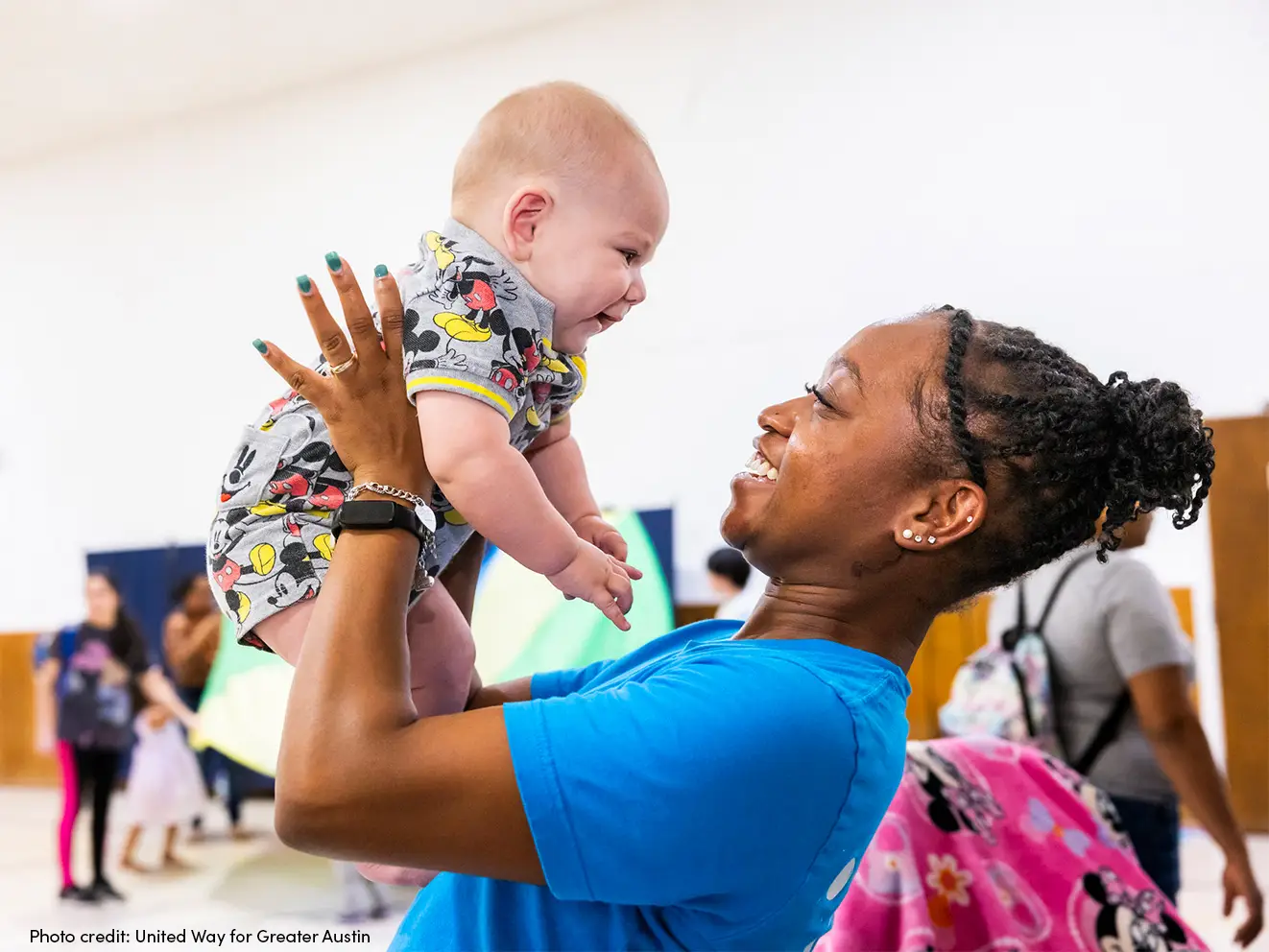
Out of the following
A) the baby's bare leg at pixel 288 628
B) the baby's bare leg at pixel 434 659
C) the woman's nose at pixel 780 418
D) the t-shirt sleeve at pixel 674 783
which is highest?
the woman's nose at pixel 780 418

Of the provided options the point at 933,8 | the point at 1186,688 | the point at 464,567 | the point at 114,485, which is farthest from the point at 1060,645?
the point at 114,485

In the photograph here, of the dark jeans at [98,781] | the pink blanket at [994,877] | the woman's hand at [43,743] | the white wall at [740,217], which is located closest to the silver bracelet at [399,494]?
the pink blanket at [994,877]

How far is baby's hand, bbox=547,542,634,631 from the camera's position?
119 cm

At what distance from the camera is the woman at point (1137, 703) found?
2549 millimetres

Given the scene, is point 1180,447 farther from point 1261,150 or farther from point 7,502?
point 7,502

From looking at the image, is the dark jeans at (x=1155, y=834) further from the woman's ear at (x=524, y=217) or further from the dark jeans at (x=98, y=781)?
the dark jeans at (x=98, y=781)

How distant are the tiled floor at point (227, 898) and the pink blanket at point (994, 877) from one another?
2580 millimetres

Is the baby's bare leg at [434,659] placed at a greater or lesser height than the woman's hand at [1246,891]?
greater

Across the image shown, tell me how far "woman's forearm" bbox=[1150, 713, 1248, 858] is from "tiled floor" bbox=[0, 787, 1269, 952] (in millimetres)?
1894

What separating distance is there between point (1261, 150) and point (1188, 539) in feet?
6.21

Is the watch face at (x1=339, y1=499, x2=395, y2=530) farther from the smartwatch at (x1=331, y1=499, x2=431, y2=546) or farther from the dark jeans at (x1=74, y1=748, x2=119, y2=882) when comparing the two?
the dark jeans at (x1=74, y1=748, x2=119, y2=882)

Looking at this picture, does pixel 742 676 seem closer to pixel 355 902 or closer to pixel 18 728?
pixel 355 902

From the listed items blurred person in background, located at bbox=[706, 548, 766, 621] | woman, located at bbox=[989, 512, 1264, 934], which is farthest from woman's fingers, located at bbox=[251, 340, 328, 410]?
blurred person in background, located at bbox=[706, 548, 766, 621]

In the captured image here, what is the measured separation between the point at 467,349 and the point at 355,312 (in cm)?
12
